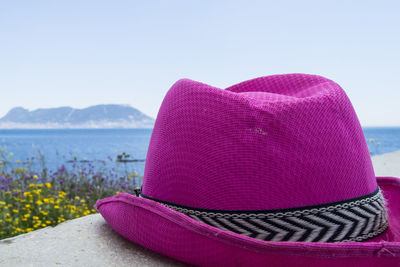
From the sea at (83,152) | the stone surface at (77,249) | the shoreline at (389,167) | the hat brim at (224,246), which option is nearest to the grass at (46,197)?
the sea at (83,152)

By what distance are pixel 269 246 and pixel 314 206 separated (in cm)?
27

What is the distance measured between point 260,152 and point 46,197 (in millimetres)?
3786

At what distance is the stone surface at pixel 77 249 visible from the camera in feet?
5.38

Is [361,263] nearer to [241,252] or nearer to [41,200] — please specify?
[241,252]

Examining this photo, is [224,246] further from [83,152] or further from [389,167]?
[83,152]

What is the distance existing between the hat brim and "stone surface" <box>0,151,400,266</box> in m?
0.16

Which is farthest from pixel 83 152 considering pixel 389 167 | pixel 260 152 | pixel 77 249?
pixel 260 152

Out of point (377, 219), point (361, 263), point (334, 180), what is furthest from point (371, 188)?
point (361, 263)

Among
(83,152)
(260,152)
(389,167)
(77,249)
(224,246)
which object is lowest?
(83,152)

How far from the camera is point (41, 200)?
13.6ft

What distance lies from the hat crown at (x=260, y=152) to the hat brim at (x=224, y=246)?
A: 127mm

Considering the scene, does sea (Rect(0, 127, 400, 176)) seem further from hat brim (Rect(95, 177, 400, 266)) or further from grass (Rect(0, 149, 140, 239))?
hat brim (Rect(95, 177, 400, 266))

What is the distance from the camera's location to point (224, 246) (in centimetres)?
124

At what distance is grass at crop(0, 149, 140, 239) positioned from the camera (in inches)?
150
